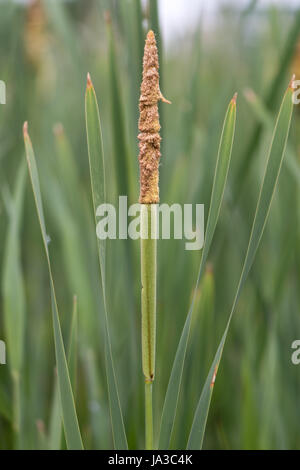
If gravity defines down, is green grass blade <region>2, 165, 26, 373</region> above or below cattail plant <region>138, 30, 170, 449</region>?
below

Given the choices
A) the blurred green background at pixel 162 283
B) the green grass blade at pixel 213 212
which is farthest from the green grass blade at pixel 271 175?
the blurred green background at pixel 162 283

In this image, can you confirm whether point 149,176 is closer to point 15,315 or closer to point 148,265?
point 148,265

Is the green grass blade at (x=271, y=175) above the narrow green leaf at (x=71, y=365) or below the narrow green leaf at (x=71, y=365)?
above

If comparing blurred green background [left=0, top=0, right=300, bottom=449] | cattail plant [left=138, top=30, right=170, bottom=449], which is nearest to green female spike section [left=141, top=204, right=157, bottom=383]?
cattail plant [left=138, top=30, right=170, bottom=449]

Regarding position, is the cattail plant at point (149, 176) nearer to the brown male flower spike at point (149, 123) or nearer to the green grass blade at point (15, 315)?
the brown male flower spike at point (149, 123)

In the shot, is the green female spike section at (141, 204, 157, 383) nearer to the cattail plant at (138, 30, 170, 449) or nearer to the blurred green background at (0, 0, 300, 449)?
the cattail plant at (138, 30, 170, 449)

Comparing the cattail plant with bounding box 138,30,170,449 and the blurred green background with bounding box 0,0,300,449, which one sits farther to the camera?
the blurred green background with bounding box 0,0,300,449

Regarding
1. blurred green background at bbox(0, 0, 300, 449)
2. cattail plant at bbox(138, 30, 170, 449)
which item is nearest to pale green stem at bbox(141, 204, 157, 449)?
cattail plant at bbox(138, 30, 170, 449)

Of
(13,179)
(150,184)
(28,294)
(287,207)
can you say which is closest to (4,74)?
(13,179)

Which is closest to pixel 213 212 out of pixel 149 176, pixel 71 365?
pixel 149 176

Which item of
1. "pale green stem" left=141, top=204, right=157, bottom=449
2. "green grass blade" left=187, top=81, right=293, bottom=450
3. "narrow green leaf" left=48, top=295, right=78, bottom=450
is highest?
"green grass blade" left=187, top=81, right=293, bottom=450
